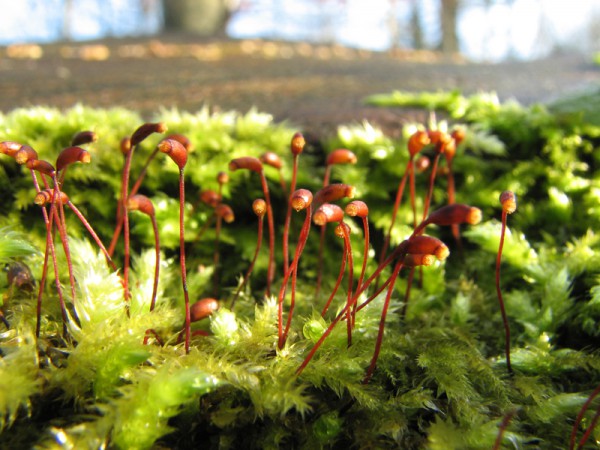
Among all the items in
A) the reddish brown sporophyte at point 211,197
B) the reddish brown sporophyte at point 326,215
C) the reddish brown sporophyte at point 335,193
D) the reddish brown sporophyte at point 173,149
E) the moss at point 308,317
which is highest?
the reddish brown sporophyte at point 173,149

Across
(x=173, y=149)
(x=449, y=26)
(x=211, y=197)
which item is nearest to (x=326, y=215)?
(x=173, y=149)

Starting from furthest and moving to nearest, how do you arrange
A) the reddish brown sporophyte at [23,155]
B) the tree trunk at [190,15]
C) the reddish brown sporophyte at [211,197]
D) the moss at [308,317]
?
the tree trunk at [190,15] → the reddish brown sporophyte at [211,197] → the reddish brown sporophyte at [23,155] → the moss at [308,317]

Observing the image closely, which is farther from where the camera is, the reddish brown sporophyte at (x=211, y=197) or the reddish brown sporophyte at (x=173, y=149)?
the reddish brown sporophyte at (x=211, y=197)

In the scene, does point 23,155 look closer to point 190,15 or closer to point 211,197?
point 211,197

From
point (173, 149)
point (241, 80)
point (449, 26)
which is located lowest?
point (173, 149)

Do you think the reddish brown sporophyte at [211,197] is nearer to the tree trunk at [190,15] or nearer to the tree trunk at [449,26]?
the tree trunk at [190,15]

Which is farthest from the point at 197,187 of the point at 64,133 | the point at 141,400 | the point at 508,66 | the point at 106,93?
Answer: the point at 508,66

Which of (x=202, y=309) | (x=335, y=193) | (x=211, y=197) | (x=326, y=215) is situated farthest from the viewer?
(x=211, y=197)

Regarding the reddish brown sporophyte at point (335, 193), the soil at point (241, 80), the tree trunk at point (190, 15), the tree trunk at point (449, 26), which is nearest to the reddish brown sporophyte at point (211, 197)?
the reddish brown sporophyte at point (335, 193)
